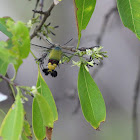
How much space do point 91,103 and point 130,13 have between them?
0.25 meters

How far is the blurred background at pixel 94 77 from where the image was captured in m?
2.24

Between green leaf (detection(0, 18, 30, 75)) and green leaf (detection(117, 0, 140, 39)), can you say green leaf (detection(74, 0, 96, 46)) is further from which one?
green leaf (detection(0, 18, 30, 75))

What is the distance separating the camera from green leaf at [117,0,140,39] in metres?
0.63

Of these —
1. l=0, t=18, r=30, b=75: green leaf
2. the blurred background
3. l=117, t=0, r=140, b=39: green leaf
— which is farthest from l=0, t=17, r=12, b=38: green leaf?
the blurred background

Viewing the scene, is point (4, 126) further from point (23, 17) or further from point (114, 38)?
point (114, 38)

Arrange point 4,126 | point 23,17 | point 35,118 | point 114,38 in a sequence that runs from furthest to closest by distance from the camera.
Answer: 1. point 114,38
2. point 23,17
3. point 35,118
4. point 4,126

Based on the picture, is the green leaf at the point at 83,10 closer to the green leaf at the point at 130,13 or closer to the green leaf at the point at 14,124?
the green leaf at the point at 130,13

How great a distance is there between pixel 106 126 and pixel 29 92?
2080 mm

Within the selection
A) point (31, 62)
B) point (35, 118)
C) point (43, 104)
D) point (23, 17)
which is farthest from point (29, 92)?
point (31, 62)

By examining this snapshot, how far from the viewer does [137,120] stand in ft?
7.80

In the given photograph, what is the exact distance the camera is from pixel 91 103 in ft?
2.28

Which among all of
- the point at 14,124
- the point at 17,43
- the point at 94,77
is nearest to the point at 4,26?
the point at 17,43

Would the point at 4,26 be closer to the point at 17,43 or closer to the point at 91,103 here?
the point at 17,43

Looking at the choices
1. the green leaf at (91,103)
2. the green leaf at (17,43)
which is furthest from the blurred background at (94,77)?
the green leaf at (17,43)
